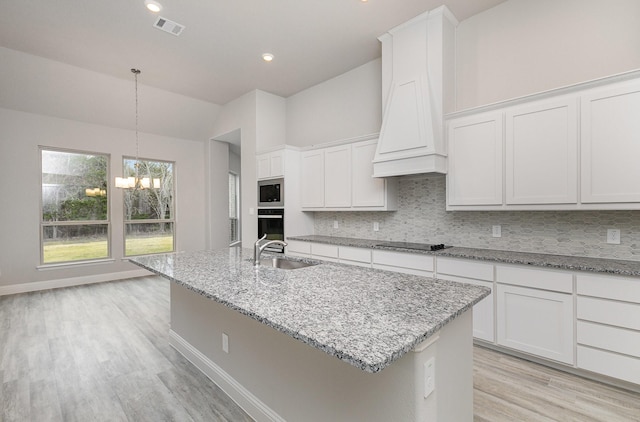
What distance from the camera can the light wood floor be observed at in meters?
1.93

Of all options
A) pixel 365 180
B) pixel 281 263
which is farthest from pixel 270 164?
pixel 281 263

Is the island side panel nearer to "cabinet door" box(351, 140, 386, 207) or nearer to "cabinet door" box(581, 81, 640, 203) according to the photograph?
"cabinet door" box(581, 81, 640, 203)

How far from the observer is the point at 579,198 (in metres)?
2.38

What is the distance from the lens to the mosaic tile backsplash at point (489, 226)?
2473 millimetres

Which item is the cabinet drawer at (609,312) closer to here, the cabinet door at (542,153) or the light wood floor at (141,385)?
the light wood floor at (141,385)

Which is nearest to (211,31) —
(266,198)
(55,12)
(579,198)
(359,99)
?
(55,12)

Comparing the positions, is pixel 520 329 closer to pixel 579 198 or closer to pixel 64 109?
pixel 579 198

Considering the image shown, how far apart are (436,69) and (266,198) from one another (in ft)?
10.0

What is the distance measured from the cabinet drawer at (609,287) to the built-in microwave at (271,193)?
360cm

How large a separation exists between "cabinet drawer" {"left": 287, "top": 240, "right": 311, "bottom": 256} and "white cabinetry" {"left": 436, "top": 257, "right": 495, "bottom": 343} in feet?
6.66

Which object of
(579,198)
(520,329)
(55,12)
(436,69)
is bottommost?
(520,329)

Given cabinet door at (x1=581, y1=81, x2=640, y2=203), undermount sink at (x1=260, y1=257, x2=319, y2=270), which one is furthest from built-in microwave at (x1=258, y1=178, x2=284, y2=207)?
cabinet door at (x1=581, y1=81, x2=640, y2=203)

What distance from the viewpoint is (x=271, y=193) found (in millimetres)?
4844

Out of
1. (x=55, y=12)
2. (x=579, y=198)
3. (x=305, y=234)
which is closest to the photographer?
(x=579, y=198)
